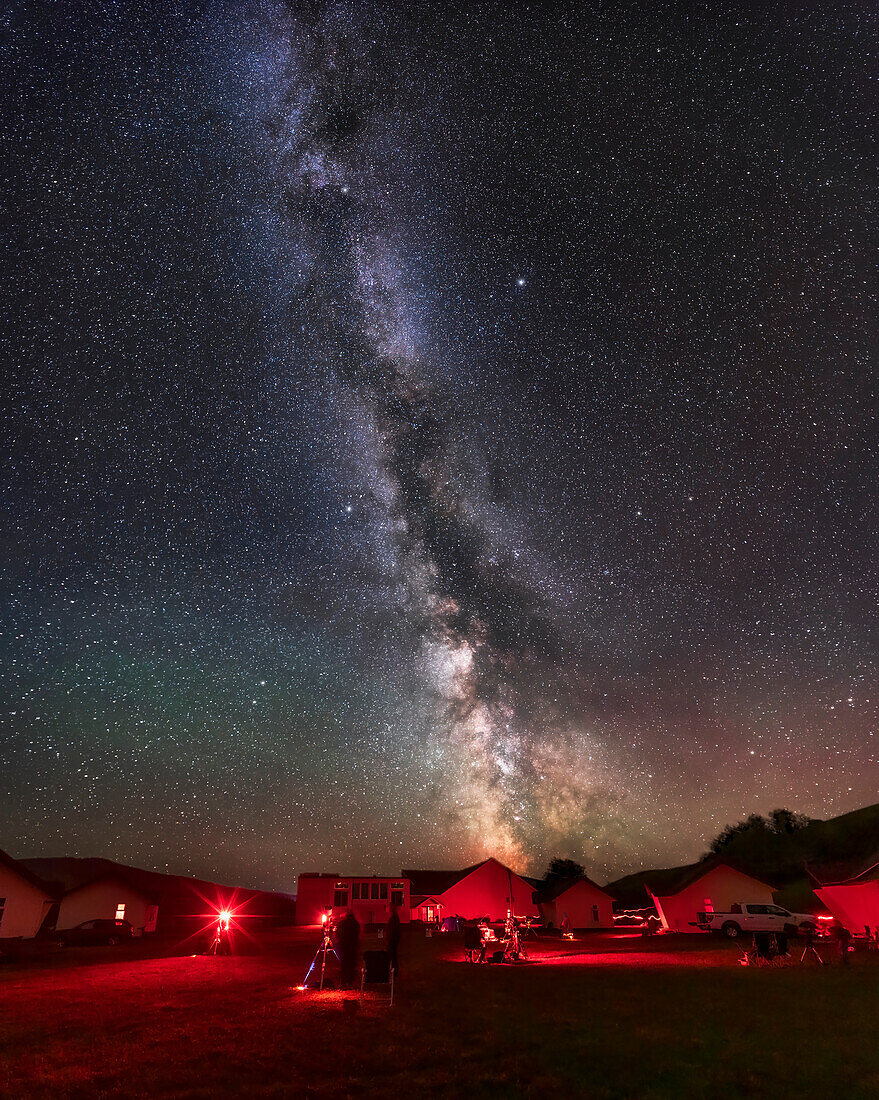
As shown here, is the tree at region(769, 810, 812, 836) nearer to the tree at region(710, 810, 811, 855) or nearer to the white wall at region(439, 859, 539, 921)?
the tree at region(710, 810, 811, 855)

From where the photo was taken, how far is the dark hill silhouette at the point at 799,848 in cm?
9481

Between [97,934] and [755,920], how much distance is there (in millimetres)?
34681

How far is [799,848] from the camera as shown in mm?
107125

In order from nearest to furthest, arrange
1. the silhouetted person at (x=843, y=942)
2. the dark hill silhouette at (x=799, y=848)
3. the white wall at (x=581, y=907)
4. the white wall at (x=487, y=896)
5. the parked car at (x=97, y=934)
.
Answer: the silhouetted person at (x=843, y=942), the parked car at (x=97, y=934), the white wall at (x=581, y=907), the white wall at (x=487, y=896), the dark hill silhouette at (x=799, y=848)

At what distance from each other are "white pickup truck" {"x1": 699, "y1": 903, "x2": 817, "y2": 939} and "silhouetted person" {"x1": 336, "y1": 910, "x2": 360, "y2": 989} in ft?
88.2

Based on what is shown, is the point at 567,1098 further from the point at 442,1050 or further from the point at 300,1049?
the point at 300,1049

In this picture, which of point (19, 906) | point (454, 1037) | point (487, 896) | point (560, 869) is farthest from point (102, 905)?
point (560, 869)

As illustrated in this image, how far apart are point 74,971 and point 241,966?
4.90 metres

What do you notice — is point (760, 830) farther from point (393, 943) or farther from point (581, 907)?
point (393, 943)

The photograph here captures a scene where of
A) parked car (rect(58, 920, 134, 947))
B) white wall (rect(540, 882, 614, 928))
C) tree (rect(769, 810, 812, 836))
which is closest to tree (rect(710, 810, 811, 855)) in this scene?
tree (rect(769, 810, 812, 836))

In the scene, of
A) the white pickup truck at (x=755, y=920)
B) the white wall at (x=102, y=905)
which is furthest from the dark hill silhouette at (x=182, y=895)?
the white pickup truck at (x=755, y=920)

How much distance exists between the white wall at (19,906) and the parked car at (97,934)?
184cm

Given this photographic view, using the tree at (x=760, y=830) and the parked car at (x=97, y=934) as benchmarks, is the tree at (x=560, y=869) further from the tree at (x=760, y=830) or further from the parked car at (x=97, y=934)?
the parked car at (x=97, y=934)

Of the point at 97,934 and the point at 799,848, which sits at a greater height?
the point at 799,848
